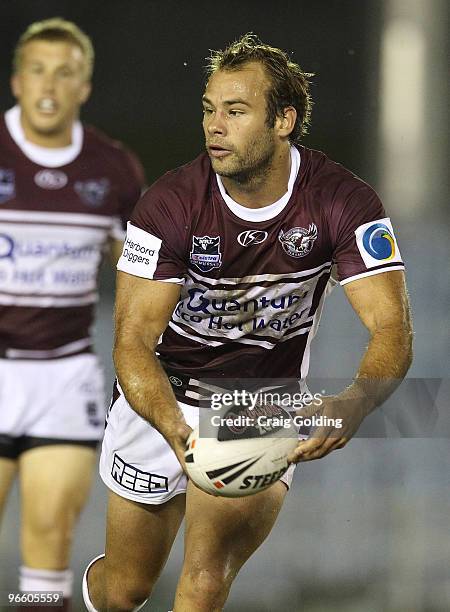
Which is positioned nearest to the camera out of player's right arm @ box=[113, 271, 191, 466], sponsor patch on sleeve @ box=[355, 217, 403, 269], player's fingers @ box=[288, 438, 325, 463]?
player's fingers @ box=[288, 438, 325, 463]

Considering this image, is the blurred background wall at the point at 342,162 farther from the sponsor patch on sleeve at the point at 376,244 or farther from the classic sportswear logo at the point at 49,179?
the sponsor patch on sleeve at the point at 376,244

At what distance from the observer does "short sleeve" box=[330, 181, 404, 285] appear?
8.38 feet

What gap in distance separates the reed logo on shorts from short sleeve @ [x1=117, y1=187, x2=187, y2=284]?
21.2 inches

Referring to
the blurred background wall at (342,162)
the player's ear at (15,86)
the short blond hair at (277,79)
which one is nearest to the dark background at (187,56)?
the blurred background wall at (342,162)

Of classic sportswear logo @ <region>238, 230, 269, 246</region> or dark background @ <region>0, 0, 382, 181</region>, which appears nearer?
classic sportswear logo @ <region>238, 230, 269, 246</region>

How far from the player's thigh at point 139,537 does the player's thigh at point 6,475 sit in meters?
0.31

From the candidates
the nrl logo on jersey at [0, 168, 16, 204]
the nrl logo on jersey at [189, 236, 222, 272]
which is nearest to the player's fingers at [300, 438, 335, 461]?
the nrl logo on jersey at [189, 236, 222, 272]

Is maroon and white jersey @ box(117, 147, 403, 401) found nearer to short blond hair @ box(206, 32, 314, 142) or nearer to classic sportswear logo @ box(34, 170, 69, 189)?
short blond hair @ box(206, 32, 314, 142)

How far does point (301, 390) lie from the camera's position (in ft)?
9.20

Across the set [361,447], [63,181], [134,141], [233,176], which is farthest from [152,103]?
[361,447]

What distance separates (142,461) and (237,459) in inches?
20.6

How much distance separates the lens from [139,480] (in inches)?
111

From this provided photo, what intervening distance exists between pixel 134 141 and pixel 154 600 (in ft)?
4.15

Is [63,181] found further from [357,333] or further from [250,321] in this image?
[357,333]
